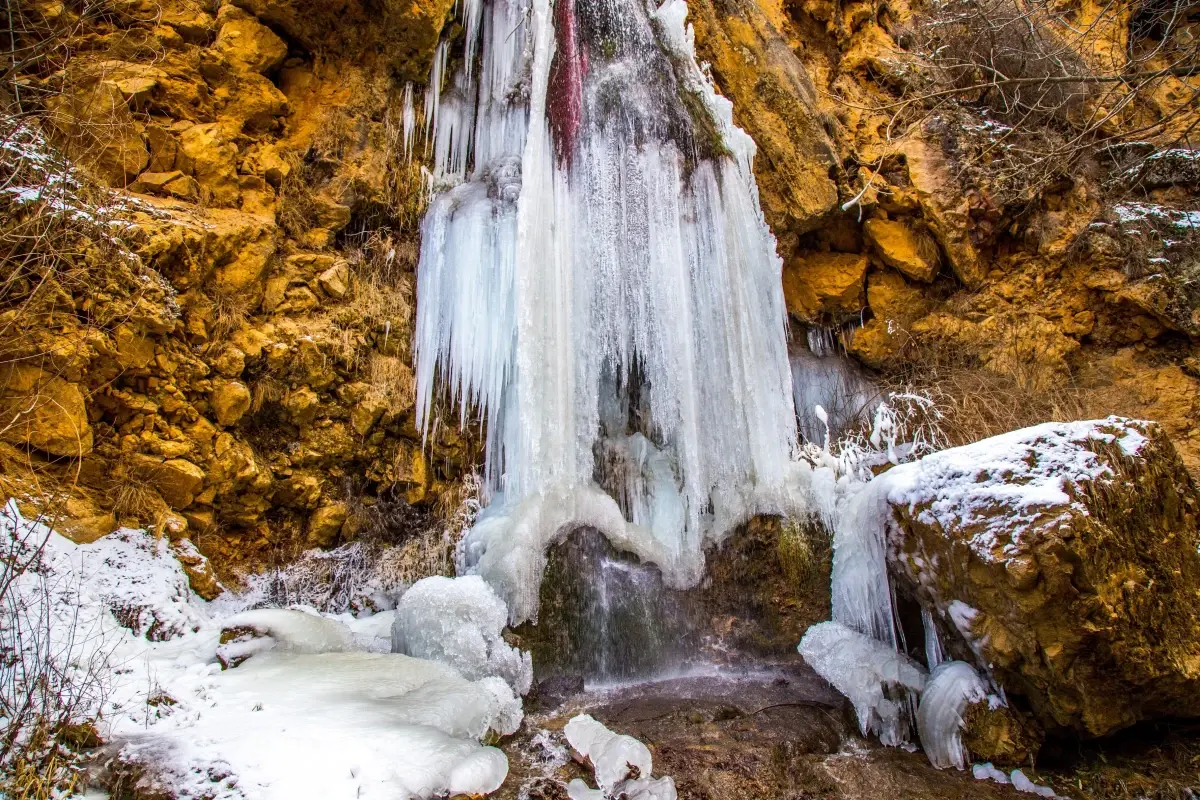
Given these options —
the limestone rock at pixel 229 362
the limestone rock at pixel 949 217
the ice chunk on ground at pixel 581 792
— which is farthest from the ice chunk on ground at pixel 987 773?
the limestone rock at pixel 949 217

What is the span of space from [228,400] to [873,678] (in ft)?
14.3

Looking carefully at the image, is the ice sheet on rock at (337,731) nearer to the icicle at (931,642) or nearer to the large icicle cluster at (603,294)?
the large icicle cluster at (603,294)

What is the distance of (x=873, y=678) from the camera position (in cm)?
377

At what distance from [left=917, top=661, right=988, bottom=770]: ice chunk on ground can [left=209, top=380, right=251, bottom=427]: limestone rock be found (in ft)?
14.6

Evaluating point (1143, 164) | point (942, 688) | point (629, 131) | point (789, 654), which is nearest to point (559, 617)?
point (789, 654)

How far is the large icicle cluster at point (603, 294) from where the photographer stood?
200 inches

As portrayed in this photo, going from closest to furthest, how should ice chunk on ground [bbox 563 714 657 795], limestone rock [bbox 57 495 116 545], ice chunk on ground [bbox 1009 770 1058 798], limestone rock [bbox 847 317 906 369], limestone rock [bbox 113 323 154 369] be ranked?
1. ice chunk on ground [bbox 563 714 657 795]
2. ice chunk on ground [bbox 1009 770 1058 798]
3. limestone rock [bbox 57 495 116 545]
4. limestone rock [bbox 113 323 154 369]
5. limestone rock [bbox 847 317 906 369]

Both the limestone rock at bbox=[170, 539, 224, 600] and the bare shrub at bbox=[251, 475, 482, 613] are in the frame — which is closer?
the limestone rock at bbox=[170, 539, 224, 600]

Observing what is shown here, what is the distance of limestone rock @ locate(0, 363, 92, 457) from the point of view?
3322 mm

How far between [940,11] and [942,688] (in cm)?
779

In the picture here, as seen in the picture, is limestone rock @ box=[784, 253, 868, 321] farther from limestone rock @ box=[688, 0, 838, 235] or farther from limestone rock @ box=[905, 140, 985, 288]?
limestone rock @ box=[905, 140, 985, 288]

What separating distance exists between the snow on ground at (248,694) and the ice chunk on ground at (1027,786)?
2.36 metres

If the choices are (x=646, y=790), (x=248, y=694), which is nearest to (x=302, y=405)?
(x=248, y=694)

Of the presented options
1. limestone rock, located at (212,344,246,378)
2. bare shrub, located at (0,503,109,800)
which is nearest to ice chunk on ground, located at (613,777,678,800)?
bare shrub, located at (0,503,109,800)
